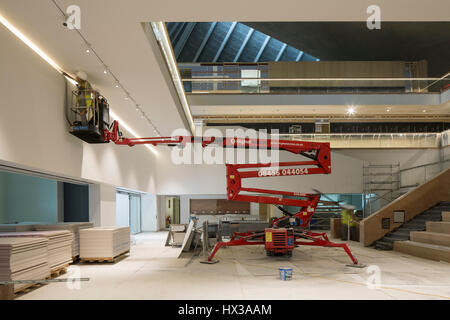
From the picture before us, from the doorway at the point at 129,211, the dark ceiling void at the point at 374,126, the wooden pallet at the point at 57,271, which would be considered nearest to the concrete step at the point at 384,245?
the wooden pallet at the point at 57,271

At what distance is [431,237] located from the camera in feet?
36.3

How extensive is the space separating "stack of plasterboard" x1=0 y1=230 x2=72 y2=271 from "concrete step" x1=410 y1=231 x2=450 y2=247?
10554 mm

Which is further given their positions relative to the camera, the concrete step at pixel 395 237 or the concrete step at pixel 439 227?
the concrete step at pixel 395 237

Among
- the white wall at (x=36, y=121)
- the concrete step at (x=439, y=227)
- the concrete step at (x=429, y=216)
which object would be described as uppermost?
the white wall at (x=36, y=121)

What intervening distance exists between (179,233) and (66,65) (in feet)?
26.4

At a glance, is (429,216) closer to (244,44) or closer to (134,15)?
(134,15)

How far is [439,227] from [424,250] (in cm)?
145

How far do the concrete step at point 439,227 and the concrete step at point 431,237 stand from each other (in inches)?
17.1

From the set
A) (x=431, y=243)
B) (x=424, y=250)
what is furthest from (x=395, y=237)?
(x=424, y=250)

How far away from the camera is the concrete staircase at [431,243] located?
32.8 feet

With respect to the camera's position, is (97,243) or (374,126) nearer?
(97,243)

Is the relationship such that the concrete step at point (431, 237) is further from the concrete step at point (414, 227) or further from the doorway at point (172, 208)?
the doorway at point (172, 208)

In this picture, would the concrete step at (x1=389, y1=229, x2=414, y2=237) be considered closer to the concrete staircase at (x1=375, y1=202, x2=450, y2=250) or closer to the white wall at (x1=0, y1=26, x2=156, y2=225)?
the concrete staircase at (x1=375, y1=202, x2=450, y2=250)
